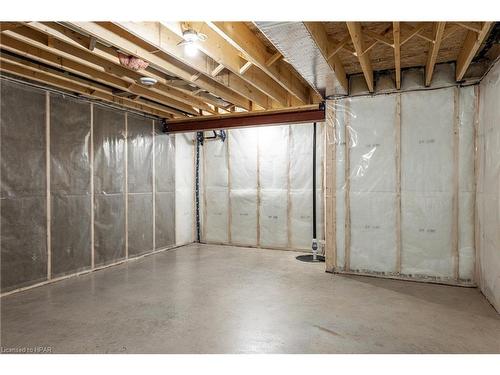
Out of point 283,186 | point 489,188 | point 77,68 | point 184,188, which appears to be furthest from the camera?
point 184,188

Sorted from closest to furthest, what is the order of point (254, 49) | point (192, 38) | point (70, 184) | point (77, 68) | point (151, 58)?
1. point (192, 38)
2. point (254, 49)
3. point (151, 58)
4. point (77, 68)
5. point (70, 184)

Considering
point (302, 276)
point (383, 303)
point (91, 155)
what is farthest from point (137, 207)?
point (383, 303)

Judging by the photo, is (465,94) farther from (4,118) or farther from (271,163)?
(4,118)

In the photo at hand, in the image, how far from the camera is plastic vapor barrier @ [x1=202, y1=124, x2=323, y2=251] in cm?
582

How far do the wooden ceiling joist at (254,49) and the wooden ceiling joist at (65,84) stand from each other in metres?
2.12

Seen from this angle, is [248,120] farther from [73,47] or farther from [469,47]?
[469,47]

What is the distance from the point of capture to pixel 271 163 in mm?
6039

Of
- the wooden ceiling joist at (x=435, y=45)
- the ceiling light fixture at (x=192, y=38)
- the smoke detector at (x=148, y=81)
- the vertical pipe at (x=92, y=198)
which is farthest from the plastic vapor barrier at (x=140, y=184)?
the wooden ceiling joist at (x=435, y=45)

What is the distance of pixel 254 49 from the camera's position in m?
2.91

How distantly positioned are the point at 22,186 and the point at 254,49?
3081 mm

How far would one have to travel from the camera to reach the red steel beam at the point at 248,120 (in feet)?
15.5

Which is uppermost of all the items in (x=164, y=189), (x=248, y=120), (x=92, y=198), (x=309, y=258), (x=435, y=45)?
(x=435, y=45)

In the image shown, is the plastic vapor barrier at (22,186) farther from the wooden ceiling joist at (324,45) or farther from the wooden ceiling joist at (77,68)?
the wooden ceiling joist at (324,45)

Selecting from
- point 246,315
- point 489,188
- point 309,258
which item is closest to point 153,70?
point 246,315
